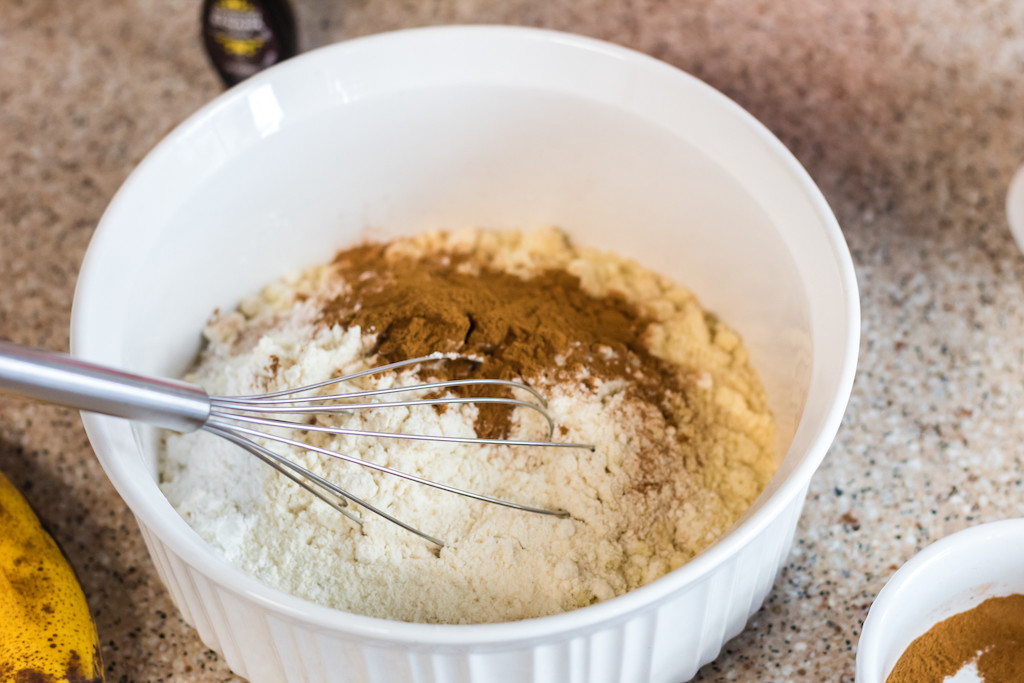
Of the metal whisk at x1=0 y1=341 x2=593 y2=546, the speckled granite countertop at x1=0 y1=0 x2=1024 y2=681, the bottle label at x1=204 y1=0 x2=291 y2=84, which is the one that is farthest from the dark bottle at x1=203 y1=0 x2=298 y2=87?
the metal whisk at x1=0 y1=341 x2=593 y2=546

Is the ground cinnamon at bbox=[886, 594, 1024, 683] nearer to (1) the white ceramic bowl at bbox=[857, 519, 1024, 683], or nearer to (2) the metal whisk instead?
(1) the white ceramic bowl at bbox=[857, 519, 1024, 683]

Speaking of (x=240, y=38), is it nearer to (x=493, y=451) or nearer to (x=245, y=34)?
(x=245, y=34)

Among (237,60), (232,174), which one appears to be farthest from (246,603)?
(237,60)

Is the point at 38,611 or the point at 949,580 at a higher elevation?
the point at 38,611

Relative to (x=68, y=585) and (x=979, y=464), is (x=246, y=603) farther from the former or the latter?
(x=979, y=464)

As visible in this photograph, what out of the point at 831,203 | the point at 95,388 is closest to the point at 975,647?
the point at 831,203

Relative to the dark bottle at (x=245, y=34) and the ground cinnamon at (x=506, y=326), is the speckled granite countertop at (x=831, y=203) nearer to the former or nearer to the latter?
the dark bottle at (x=245, y=34)
